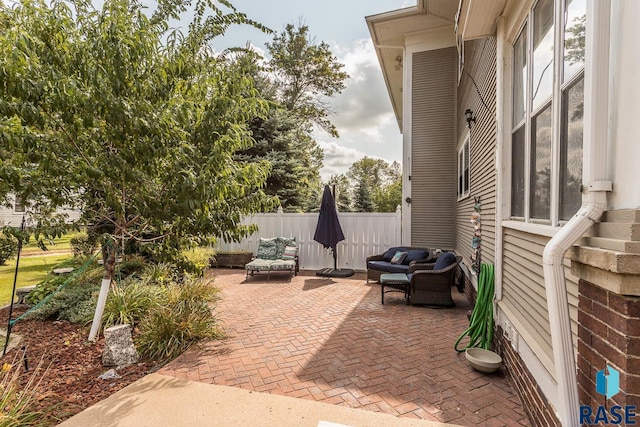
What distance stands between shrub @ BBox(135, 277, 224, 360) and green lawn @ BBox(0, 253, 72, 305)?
4071 millimetres

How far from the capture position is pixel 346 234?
9664 mm

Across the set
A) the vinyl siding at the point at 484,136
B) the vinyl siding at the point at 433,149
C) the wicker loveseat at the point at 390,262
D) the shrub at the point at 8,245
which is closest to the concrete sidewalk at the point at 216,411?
the shrub at the point at 8,245

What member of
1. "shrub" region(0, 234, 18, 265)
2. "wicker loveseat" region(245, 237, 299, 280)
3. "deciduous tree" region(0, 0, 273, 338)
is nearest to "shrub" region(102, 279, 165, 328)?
"deciduous tree" region(0, 0, 273, 338)

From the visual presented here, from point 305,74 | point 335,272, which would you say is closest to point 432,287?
point 335,272

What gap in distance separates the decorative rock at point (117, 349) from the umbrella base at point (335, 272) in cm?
561

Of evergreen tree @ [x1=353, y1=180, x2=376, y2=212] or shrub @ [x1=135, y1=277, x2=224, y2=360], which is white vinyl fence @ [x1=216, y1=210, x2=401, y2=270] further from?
evergreen tree @ [x1=353, y1=180, x2=376, y2=212]

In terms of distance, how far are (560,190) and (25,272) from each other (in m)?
11.8

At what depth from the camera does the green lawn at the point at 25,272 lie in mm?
7059

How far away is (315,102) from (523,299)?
18.4 m

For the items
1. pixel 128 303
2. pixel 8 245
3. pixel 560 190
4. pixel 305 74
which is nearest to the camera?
pixel 560 190

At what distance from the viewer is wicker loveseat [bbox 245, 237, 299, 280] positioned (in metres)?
8.45

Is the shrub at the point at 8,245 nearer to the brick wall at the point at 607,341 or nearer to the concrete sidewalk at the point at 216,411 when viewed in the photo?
the concrete sidewalk at the point at 216,411

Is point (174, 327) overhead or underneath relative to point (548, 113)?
underneath

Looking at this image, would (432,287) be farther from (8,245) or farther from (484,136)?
(8,245)
